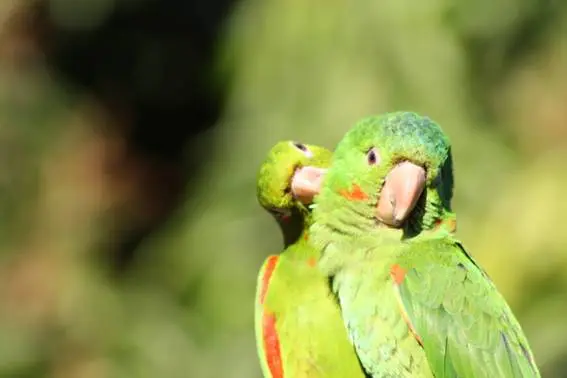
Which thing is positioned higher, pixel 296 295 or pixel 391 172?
pixel 391 172

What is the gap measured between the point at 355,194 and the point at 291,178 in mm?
192

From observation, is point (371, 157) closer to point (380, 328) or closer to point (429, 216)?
point (429, 216)

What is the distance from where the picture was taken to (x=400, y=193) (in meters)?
1.85

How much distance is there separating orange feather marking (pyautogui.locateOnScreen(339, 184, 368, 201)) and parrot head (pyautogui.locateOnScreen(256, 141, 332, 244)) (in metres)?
0.11

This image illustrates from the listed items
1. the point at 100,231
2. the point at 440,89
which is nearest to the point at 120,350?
the point at 100,231

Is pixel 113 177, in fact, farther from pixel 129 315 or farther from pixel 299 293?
pixel 299 293

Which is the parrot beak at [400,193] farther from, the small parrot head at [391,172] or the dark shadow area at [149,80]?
the dark shadow area at [149,80]

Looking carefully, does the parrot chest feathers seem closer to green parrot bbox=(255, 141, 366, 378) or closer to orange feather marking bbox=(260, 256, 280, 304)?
green parrot bbox=(255, 141, 366, 378)

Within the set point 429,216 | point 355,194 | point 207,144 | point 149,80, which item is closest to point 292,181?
point 355,194

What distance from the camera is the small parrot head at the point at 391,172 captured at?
189 centimetres

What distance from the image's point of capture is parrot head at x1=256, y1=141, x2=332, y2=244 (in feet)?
6.90

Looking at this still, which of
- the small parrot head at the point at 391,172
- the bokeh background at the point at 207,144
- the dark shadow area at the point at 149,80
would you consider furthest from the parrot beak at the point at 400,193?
the dark shadow area at the point at 149,80

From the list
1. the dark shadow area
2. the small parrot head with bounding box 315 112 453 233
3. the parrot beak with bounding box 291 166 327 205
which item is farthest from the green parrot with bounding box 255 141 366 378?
the dark shadow area

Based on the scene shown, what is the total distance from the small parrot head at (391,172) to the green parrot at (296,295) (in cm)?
11
